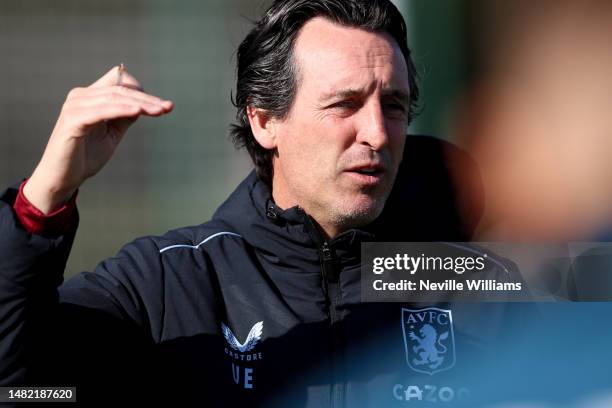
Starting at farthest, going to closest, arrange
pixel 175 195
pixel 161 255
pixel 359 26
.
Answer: pixel 175 195, pixel 359 26, pixel 161 255

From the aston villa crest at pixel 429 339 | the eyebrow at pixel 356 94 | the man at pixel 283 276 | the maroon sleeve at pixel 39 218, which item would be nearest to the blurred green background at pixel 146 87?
the man at pixel 283 276

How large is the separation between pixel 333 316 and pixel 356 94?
1.50ft

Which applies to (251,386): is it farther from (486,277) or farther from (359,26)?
(359,26)

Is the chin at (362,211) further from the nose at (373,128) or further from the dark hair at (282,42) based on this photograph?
the dark hair at (282,42)

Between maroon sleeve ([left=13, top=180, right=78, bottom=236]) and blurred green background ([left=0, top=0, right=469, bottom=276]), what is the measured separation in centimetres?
264

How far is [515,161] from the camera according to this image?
2.82 m

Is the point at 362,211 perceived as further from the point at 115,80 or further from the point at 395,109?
the point at 115,80

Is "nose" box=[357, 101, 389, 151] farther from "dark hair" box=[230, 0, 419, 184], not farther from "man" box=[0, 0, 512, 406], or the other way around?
"dark hair" box=[230, 0, 419, 184]

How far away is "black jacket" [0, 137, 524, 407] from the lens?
5.98ft

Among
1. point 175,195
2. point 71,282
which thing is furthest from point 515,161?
point 175,195

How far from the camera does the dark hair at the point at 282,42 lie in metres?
2.15

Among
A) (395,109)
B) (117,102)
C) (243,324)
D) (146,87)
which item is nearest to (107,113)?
(117,102)

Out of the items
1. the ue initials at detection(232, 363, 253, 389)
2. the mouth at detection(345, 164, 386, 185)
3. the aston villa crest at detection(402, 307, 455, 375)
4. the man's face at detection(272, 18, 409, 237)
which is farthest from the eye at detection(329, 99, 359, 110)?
the ue initials at detection(232, 363, 253, 389)

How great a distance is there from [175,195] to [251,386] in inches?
95.0
